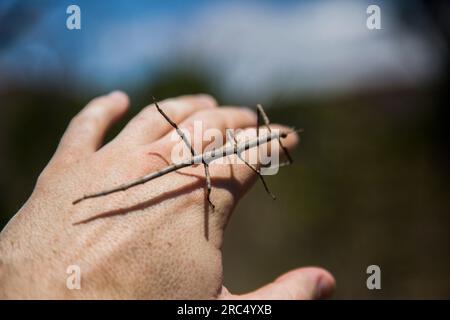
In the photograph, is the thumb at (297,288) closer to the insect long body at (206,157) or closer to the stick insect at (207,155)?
the stick insect at (207,155)

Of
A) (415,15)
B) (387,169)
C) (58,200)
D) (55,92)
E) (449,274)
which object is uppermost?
(415,15)

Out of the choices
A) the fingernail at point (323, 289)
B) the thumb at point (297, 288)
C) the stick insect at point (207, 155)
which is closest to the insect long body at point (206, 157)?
the stick insect at point (207, 155)

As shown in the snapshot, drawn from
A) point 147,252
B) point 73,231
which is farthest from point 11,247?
point 147,252

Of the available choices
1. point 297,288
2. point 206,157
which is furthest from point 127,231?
point 297,288

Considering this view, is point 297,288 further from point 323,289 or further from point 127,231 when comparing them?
point 127,231

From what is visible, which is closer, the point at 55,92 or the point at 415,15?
the point at 55,92

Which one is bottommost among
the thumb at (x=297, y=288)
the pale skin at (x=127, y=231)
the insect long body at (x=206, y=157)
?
the thumb at (x=297, y=288)
